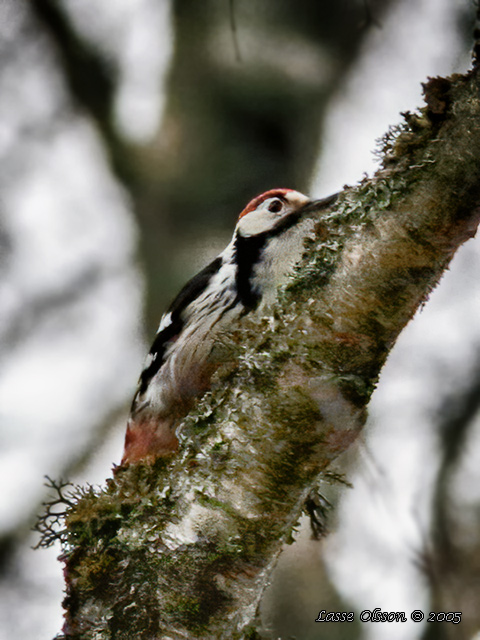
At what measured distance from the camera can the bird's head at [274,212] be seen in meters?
1.54

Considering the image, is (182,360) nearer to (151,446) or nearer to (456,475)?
(151,446)

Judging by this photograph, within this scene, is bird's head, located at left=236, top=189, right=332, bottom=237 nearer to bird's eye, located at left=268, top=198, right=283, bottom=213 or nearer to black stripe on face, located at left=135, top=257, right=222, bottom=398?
bird's eye, located at left=268, top=198, right=283, bottom=213

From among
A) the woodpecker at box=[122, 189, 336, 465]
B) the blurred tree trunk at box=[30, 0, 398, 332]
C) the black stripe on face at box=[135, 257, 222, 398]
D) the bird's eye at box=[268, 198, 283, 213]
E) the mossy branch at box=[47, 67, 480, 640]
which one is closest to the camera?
the mossy branch at box=[47, 67, 480, 640]

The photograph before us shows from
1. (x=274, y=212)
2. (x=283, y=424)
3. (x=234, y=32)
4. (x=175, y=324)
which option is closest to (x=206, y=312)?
(x=175, y=324)

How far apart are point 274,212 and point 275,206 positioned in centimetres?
3

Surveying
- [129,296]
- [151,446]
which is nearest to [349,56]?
[129,296]

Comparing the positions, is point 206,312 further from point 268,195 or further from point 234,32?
point 234,32

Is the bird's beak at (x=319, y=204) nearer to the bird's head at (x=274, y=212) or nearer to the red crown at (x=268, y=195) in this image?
the bird's head at (x=274, y=212)

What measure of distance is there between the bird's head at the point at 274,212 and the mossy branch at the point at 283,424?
69cm

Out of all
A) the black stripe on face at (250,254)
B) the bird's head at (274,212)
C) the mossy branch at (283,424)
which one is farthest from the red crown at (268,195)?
the mossy branch at (283,424)

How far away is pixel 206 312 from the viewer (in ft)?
4.75

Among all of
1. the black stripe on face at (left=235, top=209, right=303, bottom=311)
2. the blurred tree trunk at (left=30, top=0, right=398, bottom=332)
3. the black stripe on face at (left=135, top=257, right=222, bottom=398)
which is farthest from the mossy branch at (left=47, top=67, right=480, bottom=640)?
the blurred tree trunk at (left=30, top=0, right=398, bottom=332)

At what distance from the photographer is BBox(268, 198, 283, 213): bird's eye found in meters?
1.61

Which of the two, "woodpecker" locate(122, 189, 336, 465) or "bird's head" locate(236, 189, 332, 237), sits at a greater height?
"bird's head" locate(236, 189, 332, 237)
